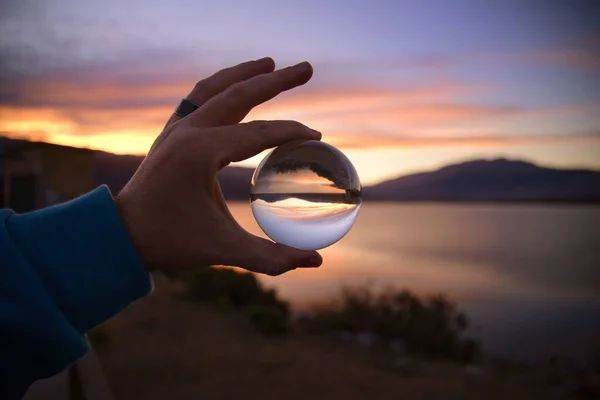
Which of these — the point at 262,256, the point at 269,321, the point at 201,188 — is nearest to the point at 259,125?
the point at 201,188

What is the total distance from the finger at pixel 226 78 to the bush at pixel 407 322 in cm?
682

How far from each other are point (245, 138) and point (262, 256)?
33cm

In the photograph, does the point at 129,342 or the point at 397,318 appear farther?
the point at 397,318

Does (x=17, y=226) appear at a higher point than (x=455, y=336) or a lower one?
higher

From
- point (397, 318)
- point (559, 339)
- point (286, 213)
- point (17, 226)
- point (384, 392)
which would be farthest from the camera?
point (397, 318)

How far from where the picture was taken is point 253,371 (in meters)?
6.42

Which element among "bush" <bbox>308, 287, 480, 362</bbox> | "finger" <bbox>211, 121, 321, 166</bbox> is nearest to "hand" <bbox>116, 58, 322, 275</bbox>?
"finger" <bbox>211, 121, 321, 166</bbox>

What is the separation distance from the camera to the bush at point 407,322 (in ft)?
25.1

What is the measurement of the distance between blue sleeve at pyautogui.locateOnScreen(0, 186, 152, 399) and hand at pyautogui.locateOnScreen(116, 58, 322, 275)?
0.07 metres

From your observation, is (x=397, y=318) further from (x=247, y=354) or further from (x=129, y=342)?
(x=129, y=342)

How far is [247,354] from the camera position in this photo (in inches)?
279

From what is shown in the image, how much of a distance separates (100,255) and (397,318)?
7.58m

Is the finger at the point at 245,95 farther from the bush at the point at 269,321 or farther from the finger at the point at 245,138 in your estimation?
the bush at the point at 269,321

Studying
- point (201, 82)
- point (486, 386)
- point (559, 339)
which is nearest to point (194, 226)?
point (201, 82)
